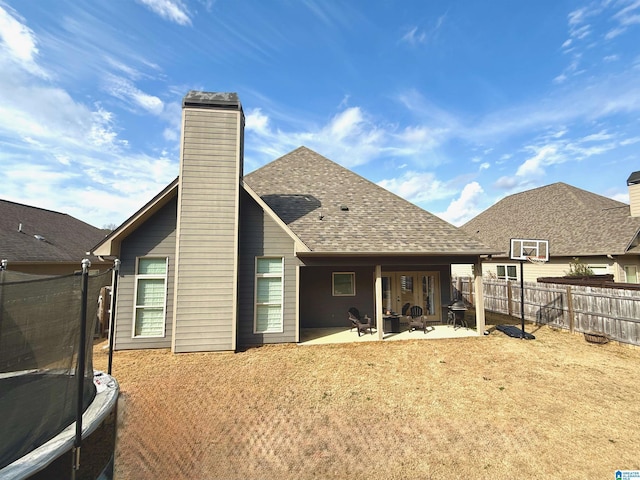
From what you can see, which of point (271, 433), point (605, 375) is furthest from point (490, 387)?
point (271, 433)

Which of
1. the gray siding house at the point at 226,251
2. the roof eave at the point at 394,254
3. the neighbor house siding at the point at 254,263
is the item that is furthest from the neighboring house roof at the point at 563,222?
the neighbor house siding at the point at 254,263

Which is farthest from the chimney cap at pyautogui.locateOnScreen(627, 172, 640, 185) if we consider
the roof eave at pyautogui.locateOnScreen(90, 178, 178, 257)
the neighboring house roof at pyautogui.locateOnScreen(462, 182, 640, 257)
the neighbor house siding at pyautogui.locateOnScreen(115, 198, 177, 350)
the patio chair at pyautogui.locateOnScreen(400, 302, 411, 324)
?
the neighbor house siding at pyautogui.locateOnScreen(115, 198, 177, 350)

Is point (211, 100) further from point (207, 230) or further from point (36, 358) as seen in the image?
point (36, 358)

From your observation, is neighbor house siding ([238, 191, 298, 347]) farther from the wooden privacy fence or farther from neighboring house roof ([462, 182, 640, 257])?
neighboring house roof ([462, 182, 640, 257])

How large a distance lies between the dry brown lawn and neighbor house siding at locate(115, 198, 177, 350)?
1.95 ft

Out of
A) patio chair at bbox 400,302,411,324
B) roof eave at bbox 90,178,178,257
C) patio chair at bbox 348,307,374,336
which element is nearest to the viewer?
roof eave at bbox 90,178,178,257

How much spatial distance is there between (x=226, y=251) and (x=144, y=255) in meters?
2.62

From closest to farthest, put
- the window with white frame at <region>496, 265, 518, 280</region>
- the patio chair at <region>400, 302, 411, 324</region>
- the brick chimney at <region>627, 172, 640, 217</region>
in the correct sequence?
the patio chair at <region>400, 302, 411, 324</region>
the brick chimney at <region>627, 172, 640, 217</region>
the window with white frame at <region>496, 265, 518, 280</region>

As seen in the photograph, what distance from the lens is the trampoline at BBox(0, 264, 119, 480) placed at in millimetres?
3188

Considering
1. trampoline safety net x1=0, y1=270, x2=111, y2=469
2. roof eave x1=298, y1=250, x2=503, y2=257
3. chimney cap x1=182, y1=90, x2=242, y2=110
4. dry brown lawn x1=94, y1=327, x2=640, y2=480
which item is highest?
chimney cap x1=182, y1=90, x2=242, y2=110

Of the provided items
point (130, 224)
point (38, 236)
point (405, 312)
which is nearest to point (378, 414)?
point (405, 312)

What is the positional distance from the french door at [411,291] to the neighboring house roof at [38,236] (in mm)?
14650

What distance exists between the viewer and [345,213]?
39.3 ft

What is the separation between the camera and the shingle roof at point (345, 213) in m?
10.4
